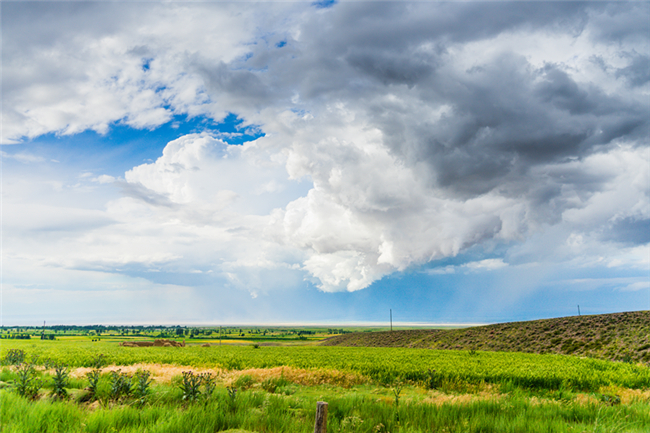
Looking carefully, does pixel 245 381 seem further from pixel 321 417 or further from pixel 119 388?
pixel 321 417

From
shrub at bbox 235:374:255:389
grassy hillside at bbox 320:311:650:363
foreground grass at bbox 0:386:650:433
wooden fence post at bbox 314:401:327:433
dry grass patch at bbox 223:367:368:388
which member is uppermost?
wooden fence post at bbox 314:401:327:433

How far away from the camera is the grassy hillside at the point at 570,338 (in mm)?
52406

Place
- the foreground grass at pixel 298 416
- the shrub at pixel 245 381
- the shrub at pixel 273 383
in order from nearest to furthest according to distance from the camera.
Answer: the foreground grass at pixel 298 416 → the shrub at pixel 273 383 → the shrub at pixel 245 381

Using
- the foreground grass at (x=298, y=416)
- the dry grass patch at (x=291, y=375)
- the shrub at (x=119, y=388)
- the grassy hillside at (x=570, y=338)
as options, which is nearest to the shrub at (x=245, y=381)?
the dry grass patch at (x=291, y=375)

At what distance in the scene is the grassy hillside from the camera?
172 feet

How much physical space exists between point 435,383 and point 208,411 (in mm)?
14765

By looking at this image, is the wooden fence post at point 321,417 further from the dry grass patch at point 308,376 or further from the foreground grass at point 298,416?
the dry grass patch at point 308,376

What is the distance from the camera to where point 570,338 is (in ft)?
215

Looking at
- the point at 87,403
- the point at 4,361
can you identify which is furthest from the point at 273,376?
the point at 4,361

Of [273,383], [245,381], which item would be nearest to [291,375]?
[273,383]

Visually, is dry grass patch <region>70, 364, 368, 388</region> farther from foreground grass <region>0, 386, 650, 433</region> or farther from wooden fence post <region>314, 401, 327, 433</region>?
wooden fence post <region>314, 401, 327, 433</region>

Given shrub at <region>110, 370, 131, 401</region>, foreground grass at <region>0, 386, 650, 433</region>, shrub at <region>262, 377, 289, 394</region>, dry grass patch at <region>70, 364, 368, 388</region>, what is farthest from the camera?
dry grass patch at <region>70, 364, 368, 388</region>

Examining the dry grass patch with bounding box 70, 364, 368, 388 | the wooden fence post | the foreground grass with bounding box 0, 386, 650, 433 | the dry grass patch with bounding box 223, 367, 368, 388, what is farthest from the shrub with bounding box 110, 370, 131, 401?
the wooden fence post

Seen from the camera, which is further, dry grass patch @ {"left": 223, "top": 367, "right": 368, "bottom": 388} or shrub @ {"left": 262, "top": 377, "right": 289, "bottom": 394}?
dry grass patch @ {"left": 223, "top": 367, "right": 368, "bottom": 388}
